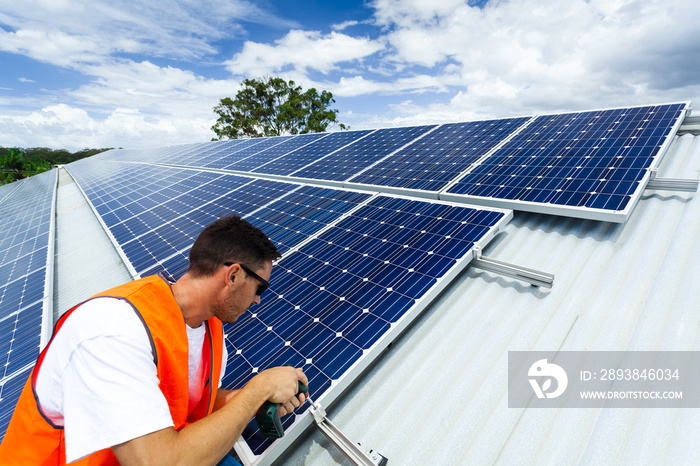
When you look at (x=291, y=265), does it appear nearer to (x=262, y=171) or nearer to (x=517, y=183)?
(x=517, y=183)

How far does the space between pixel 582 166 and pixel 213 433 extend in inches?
286

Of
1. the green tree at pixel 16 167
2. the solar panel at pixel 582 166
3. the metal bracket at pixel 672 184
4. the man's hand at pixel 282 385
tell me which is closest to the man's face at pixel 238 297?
the man's hand at pixel 282 385

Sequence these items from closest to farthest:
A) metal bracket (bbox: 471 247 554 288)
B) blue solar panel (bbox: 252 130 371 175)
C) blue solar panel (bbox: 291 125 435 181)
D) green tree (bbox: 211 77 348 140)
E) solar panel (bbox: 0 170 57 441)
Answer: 1. metal bracket (bbox: 471 247 554 288)
2. solar panel (bbox: 0 170 57 441)
3. blue solar panel (bbox: 291 125 435 181)
4. blue solar panel (bbox: 252 130 371 175)
5. green tree (bbox: 211 77 348 140)

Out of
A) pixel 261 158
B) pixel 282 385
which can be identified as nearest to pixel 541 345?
pixel 282 385

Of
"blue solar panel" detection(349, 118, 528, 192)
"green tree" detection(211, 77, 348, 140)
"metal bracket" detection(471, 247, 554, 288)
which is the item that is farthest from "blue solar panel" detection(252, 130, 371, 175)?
"green tree" detection(211, 77, 348, 140)

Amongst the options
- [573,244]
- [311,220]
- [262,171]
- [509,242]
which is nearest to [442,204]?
[509,242]

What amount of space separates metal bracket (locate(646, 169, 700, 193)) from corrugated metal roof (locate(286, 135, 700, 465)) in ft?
0.63

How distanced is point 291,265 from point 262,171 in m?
8.90

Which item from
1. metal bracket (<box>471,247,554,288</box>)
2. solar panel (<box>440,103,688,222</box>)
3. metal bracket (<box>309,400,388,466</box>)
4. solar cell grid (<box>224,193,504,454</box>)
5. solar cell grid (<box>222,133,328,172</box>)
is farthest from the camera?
solar cell grid (<box>222,133,328,172</box>)

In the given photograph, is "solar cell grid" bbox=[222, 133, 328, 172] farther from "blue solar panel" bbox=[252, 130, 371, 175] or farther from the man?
the man

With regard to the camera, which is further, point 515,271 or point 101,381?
point 515,271

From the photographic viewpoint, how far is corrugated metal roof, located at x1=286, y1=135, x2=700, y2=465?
251cm

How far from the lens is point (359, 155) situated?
10.9 m

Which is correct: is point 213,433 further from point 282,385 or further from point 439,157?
point 439,157
